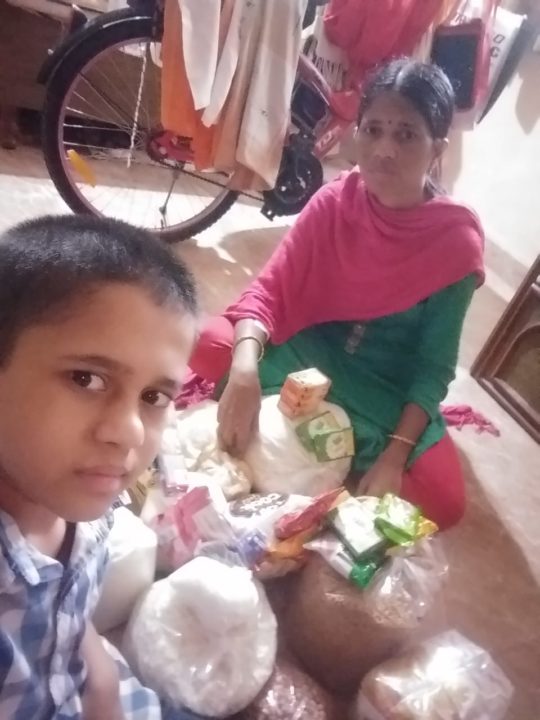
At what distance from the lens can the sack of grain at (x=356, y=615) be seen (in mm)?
908

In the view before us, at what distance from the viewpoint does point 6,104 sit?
208 centimetres

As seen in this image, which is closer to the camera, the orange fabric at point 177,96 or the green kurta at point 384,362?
the green kurta at point 384,362

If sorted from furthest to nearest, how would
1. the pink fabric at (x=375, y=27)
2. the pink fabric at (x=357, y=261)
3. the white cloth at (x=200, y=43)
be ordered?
the pink fabric at (x=375, y=27)
the white cloth at (x=200, y=43)
the pink fabric at (x=357, y=261)

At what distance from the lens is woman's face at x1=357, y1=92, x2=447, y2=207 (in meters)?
A: 1.11

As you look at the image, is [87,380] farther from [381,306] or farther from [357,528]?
[381,306]

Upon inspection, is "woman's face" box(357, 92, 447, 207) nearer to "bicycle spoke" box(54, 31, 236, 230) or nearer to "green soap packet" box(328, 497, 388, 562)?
"green soap packet" box(328, 497, 388, 562)

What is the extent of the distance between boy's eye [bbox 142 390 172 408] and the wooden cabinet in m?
1.43

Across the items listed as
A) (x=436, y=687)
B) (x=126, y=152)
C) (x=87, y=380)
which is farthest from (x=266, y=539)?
(x=126, y=152)

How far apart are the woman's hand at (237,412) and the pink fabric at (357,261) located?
0.18 meters

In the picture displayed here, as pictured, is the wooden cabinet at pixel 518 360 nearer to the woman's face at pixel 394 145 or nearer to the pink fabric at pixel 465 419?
the pink fabric at pixel 465 419

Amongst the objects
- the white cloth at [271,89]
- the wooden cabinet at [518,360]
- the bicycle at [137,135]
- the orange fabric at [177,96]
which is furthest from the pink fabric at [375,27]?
the wooden cabinet at [518,360]

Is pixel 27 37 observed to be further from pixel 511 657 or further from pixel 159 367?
pixel 511 657

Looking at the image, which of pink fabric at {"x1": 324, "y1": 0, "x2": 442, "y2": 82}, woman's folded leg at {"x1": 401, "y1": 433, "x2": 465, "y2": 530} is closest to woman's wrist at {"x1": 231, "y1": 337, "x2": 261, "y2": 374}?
woman's folded leg at {"x1": 401, "y1": 433, "x2": 465, "y2": 530}

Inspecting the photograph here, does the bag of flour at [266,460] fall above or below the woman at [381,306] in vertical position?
below
